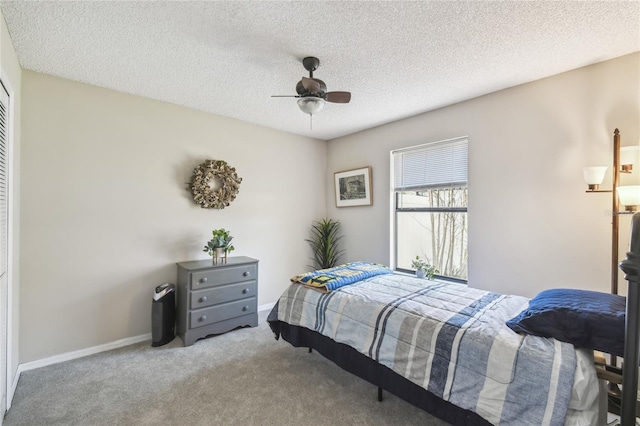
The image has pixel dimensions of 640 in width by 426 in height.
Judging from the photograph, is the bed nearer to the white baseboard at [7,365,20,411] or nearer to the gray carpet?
the gray carpet

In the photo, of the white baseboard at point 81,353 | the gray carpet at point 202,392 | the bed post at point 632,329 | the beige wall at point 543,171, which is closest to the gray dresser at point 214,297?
the gray carpet at point 202,392

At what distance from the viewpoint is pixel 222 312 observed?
3.11 m

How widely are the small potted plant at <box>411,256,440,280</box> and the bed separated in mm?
835

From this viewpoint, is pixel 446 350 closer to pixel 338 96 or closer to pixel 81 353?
pixel 338 96

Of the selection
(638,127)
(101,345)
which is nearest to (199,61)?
(101,345)

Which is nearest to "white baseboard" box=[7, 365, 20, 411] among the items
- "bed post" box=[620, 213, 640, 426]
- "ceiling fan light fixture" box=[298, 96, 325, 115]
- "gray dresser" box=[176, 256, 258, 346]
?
"gray dresser" box=[176, 256, 258, 346]

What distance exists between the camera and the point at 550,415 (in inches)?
49.1

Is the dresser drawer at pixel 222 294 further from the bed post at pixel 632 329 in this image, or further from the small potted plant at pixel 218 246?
the bed post at pixel 632 329

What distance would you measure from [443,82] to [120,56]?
9.19 feet

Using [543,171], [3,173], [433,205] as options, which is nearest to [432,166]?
[433,205]

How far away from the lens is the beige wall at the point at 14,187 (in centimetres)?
198

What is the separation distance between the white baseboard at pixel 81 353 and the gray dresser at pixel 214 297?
0.40 meters

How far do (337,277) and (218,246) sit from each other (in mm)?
1512

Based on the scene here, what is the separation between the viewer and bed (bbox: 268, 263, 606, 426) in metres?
→ 1.29
